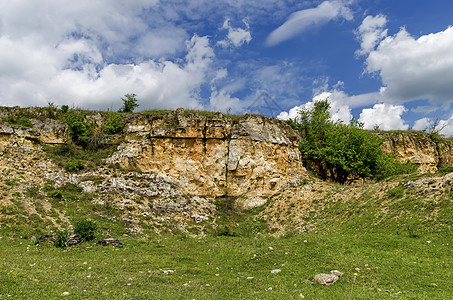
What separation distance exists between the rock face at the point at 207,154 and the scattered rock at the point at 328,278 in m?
20.2

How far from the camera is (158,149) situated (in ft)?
99.7

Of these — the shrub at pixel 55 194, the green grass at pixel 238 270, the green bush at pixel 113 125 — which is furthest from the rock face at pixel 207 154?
the green grass at pixel 238 270

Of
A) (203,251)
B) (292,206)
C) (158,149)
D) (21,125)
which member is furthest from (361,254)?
(21,125)

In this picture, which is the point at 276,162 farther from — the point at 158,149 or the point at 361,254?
the point at 361,254

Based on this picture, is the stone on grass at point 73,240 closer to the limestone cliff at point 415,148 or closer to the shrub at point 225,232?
the shrub at point 225,232

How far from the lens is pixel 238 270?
500 inches

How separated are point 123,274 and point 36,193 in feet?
54.2

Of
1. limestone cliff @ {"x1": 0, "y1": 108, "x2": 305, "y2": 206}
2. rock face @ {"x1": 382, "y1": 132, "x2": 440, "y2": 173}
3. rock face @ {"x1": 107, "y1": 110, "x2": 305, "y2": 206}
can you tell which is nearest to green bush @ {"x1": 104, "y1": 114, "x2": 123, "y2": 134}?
limestone cliff @ {"x1": 0, "y1": 108, "x2": 305, "y2": 206}

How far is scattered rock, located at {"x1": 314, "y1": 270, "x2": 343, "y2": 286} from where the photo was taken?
978cm

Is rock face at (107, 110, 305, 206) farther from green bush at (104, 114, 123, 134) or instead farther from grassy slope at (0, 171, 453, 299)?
grassy slope at (0, 171, 453, 299)

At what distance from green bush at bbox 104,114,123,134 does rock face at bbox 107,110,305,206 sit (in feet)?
3.26

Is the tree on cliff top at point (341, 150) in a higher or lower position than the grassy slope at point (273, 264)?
higher

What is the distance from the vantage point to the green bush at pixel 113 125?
31.2 m

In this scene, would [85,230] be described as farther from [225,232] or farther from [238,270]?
[225,232]
